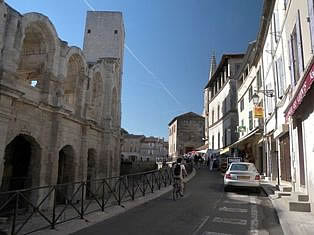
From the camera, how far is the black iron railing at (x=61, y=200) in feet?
22.4

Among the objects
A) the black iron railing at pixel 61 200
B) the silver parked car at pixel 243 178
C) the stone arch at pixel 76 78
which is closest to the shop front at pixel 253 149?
the black iron railing at pixel 61 200

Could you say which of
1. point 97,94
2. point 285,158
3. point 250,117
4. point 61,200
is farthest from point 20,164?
point 250,117

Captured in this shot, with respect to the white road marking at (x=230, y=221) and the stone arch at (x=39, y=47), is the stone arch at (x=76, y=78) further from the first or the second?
the white road marking at (x=230, y=221)

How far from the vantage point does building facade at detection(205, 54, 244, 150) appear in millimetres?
37156

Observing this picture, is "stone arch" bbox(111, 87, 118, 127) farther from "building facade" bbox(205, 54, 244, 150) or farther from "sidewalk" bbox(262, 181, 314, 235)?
"building facade" bbox(205, 54, 244, 150)

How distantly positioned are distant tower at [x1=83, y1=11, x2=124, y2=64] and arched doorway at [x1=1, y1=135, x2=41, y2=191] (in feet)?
41.0

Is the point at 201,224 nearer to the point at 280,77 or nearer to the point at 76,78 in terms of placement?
the point at 280,77

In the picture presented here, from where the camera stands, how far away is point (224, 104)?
4091 cm

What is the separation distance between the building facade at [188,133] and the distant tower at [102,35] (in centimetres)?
4183

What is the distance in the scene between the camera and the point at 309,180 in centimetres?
934

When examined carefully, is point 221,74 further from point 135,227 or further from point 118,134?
point 135,227

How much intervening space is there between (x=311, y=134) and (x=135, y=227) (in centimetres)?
605

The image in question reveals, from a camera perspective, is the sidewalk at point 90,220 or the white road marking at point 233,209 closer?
the sidewalk at point 90,220

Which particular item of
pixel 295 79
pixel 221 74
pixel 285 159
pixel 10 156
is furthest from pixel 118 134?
pixel 221 74
